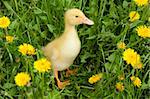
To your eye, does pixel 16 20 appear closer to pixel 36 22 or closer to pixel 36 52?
pixel 36 22

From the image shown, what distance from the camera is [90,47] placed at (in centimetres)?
265

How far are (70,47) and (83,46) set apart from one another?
244mm

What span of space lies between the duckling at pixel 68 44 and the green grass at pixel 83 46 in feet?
0.20

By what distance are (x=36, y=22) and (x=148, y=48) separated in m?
0.65

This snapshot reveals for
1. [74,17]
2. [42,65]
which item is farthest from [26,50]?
[74,17]

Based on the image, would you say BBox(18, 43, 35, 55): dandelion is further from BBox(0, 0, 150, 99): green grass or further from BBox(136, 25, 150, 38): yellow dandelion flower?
BBox(136, 25, 150, 38): yellow dandelion flower

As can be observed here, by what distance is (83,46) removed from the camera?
2.65m

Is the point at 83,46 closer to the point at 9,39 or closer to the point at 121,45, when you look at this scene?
the point at 121,45

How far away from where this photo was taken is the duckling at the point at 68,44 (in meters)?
2.41

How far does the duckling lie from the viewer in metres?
2.41

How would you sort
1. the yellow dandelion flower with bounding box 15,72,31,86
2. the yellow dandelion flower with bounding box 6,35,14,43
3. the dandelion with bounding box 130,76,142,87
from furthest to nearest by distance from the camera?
the yellow dandelion flower with bounding box 6,35,14,43 < the dandelion with bounding box 130,76,142,87 < the yellow dandelion flower with bounding box 15,72,31,86

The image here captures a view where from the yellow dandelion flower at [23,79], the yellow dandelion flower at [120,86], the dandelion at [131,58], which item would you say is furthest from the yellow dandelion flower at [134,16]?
the yellow dandelion flower at [23,79]

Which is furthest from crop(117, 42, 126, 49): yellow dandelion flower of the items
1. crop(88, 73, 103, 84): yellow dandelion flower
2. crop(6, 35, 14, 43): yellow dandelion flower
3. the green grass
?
crop(6, 35, 14, 43): yellow dandelion flower

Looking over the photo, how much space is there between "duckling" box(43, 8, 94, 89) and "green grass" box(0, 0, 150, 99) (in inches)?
2.5
